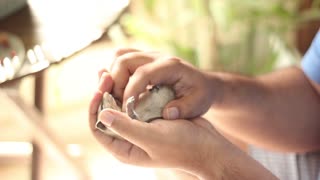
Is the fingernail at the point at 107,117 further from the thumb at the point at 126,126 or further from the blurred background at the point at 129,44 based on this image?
the blurred background at the point at 129,44

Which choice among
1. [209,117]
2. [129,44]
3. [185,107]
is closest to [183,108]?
[185,107]

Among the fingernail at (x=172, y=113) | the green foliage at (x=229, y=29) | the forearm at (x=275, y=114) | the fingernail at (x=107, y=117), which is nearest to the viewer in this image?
the fingernail at (x=107, y=117)

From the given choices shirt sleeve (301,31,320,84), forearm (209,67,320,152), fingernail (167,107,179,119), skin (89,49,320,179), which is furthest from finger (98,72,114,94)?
shirt sleeve (301,31,320,84)

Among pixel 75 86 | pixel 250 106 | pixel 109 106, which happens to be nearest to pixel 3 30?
pixel 109 106

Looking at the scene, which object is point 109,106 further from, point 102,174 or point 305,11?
point 305,11

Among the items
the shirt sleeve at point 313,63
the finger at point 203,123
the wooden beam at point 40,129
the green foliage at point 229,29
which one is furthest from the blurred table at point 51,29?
the green foliage at point 229,29

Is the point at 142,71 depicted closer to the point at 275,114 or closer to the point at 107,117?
the point at 107,117
